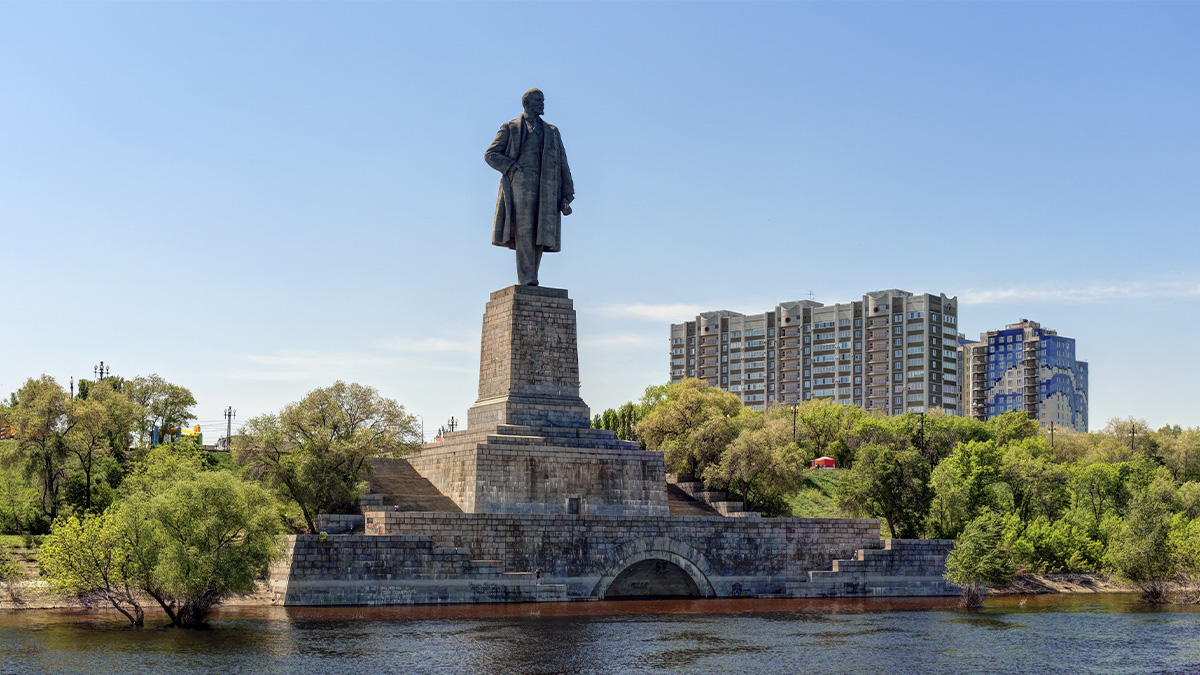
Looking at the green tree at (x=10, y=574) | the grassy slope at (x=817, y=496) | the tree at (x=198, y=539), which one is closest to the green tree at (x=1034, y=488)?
the grassy slope at (x=817, y=496)

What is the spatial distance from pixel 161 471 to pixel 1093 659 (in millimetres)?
32420

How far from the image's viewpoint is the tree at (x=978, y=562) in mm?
44000

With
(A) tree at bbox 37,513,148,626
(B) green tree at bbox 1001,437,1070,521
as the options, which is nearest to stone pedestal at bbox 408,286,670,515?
(A) tree at bbox 37,513,148,626

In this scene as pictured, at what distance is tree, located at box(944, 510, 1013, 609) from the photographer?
4400 centimetres

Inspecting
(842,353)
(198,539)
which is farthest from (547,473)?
(842,353)

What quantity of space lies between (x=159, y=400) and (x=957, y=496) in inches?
1718

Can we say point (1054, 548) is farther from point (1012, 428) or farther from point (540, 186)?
point (1012, 428)

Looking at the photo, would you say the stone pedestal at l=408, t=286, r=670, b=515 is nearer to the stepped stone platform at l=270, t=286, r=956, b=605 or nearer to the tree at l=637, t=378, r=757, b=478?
the stepped stone platform at l=270, t=286, r=956, b=605

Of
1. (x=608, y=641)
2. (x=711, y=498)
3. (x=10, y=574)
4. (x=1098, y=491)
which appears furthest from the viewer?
(x=1098, y=491)

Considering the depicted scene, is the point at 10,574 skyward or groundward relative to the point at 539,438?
groundward

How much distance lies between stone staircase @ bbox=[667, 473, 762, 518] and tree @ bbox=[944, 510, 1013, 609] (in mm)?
7458

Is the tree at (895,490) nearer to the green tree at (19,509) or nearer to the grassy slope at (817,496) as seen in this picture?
the grassy slope at (817,496)

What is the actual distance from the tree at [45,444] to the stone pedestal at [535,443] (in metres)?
15.9

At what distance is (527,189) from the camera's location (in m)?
46.5
